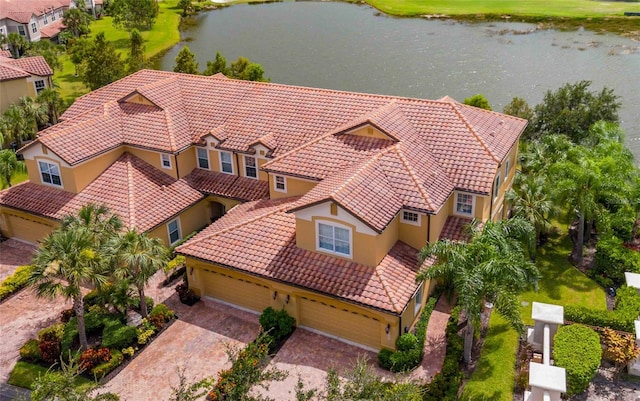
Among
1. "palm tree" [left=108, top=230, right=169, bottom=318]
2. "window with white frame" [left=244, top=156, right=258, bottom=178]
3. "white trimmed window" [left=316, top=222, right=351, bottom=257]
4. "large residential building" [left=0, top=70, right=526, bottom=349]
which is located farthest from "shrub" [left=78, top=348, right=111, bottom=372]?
"window with white frame" [left=244, top=156, right=258, bottom=178]

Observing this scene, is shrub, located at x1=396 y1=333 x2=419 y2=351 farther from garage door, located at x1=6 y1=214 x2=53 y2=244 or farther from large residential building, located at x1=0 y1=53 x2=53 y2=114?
large residential building, located at x1=0 y1=53 x2=53 y2=114

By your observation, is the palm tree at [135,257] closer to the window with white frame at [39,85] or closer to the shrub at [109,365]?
A: the shrub at [109,365]

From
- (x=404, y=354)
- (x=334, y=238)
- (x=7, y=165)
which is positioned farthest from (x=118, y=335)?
(x=7, y=165)

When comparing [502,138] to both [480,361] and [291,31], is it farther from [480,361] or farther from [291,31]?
[291,31]

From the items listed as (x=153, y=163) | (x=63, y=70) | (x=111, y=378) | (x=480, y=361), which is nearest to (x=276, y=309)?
(x=111, y=378)

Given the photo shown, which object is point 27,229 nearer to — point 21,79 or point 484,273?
point 21,79

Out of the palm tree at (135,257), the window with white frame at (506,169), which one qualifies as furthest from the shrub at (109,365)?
the window with white frame at (506,169)
